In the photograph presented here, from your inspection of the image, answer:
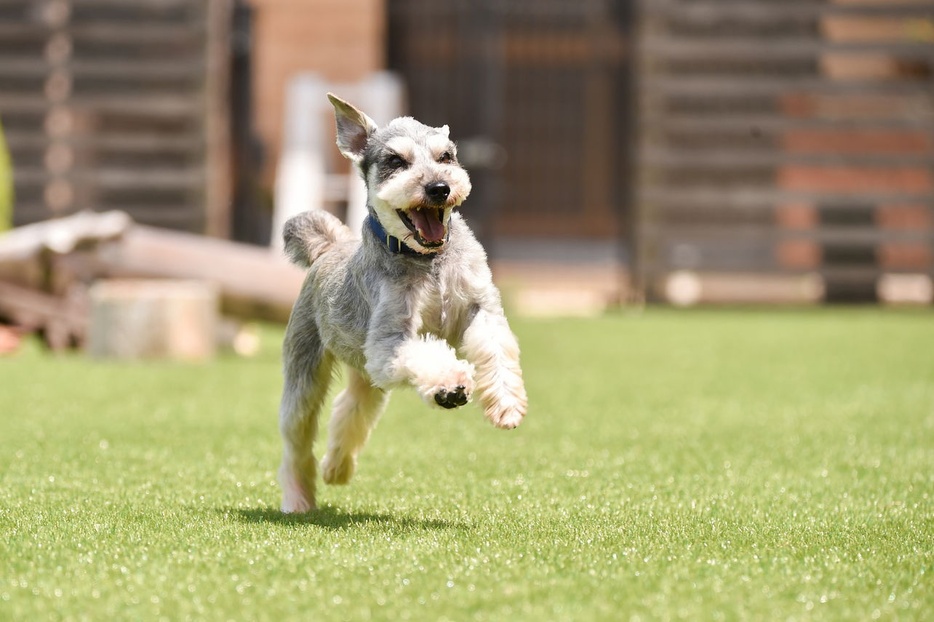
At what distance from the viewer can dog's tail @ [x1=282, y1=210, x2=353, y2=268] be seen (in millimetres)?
5176

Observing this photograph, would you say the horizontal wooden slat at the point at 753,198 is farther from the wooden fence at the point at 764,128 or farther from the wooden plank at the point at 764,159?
the wooden plank at the point at 764,159

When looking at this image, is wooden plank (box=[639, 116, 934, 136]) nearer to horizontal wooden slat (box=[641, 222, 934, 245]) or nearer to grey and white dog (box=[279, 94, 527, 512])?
horizontal wooden slat (box=[641, 222, 934, 245])

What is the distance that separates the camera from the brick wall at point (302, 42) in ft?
57.3

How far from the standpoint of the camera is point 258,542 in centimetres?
406

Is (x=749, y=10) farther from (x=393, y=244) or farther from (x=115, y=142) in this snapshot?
(x=393, y=244)

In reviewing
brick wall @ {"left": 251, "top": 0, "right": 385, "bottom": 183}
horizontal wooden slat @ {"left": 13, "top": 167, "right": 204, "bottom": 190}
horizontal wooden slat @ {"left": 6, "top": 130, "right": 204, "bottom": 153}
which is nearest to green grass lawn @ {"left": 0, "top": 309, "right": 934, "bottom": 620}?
horizontal wooden slat @ {"left": 13, "top": 167, "right": 204, "bottom": 190}

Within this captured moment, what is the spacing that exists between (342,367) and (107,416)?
2470mm

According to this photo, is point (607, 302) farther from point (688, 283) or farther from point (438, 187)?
point (438, 187)

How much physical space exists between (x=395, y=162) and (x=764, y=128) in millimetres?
11162

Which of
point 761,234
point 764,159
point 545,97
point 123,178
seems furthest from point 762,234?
point 123,178

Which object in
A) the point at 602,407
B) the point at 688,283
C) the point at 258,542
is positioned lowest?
the point at 688,283

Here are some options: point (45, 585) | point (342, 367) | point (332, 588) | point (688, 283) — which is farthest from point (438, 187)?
point (688, 283)

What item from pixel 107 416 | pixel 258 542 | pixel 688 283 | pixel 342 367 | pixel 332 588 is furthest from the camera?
pixel 688 283

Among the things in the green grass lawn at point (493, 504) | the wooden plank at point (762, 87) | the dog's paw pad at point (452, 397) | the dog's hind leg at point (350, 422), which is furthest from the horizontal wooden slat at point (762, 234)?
the dog's paw pad at point (452, 397)
